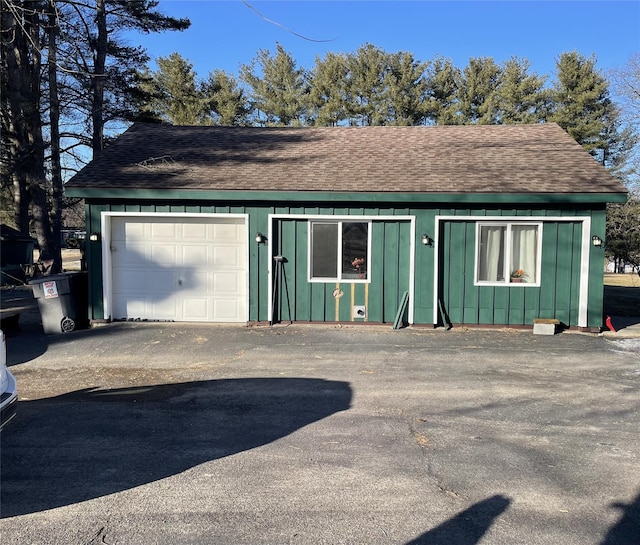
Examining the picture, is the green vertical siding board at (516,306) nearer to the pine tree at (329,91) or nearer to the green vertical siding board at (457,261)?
the green vertical siding board at (457,261)

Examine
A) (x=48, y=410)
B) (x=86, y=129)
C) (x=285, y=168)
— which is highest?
(x=86, y=129)

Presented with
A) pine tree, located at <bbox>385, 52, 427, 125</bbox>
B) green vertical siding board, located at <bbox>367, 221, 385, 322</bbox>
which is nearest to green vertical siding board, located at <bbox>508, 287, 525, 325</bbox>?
green vertical siding board, located at <bbox>367, 221, 385, 322</bbox>

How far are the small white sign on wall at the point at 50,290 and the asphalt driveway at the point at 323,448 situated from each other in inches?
71.3

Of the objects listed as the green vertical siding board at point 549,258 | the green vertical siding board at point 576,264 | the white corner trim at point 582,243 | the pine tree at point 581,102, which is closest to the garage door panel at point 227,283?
the white corner trim at point 582,243

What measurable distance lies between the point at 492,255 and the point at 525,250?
2.12ft

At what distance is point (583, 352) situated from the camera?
8.30m

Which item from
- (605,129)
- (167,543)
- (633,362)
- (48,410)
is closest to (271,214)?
(48,410)

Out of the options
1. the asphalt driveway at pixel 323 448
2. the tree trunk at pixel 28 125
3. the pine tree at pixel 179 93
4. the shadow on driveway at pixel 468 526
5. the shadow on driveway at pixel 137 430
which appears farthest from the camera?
the pine tree at pixel 179 93

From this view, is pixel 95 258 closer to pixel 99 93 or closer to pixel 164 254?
pixel 164 254

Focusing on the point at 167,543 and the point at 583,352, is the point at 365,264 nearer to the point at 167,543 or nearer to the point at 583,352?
the point at 583,352

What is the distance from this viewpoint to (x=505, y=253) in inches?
397

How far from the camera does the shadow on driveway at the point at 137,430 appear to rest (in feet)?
12.4

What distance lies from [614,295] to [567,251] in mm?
8099

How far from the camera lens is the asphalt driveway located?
3213 millimetres
